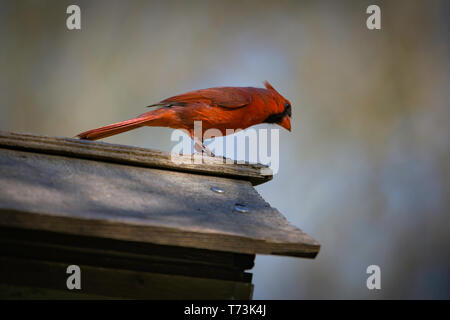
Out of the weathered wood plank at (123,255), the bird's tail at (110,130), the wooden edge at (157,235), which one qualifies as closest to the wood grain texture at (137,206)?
the wooden edge at (157,235)

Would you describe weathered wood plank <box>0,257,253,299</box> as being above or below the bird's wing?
below

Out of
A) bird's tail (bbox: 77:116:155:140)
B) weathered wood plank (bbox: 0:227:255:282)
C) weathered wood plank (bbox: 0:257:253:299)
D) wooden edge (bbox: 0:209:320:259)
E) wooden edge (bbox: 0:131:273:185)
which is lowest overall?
weathered wood plank (bbox: 0:257:253:299)

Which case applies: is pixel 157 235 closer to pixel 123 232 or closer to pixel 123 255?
pixel 123 232

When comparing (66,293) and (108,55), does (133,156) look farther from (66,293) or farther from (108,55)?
(108,55)

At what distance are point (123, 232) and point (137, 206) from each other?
0.25 metres

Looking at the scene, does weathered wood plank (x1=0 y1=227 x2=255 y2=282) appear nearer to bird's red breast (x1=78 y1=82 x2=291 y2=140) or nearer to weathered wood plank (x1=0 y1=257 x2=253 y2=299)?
weathered wood plank (x1=0 y1=257 x2=253 y2=299)

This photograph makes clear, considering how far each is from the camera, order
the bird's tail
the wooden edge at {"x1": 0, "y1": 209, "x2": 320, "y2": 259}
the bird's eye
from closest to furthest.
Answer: the wooden edge at {"x1": 0, "y1": 209, "x2": 320, "y2": 259} < the bird's tail < the bird's eye

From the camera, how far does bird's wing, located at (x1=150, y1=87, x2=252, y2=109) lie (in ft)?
12.3

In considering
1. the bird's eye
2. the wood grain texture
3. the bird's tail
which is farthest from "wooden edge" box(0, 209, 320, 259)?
the bird's eye

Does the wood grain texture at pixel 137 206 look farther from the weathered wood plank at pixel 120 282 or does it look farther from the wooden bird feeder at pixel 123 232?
the weathered wood plank at pixel 120 282

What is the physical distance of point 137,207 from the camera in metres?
1.75

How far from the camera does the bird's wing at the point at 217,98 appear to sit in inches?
148

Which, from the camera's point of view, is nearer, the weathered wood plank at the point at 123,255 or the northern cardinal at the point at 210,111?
the weathered wood plank at the point at 123,255
